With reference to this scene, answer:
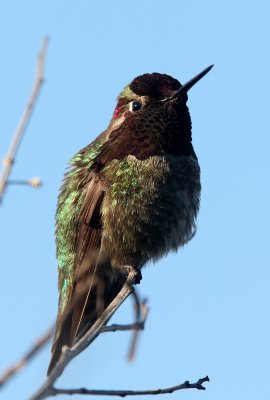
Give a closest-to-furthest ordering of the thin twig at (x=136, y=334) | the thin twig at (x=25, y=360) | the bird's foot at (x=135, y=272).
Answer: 1. the thin twig at (x=25, y=360)
2. the thin twig at (x=136, y=334)
3. the bird's foot at (x=135, y=272)

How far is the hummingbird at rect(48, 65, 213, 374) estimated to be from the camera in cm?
660

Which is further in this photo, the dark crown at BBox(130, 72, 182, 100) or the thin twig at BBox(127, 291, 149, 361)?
the dark crown at BBox(130, 72, 182, 100)

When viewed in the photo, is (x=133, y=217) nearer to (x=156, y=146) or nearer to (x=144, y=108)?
(x=156, y=146)

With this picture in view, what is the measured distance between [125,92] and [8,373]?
5.52m

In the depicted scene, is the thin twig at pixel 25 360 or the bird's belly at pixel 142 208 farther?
the bird's belly at pixel 142 208

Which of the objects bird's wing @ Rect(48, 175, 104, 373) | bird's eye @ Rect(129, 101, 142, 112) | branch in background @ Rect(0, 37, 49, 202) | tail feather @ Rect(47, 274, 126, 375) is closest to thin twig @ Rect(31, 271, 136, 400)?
branch in background @ Rect(0, 37, 49, 202)

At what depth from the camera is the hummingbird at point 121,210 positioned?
660cm

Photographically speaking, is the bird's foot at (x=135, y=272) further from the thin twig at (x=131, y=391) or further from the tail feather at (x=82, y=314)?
the thin twig at (x=131, y=391)

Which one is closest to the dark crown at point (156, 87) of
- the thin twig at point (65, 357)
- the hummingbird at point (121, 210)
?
the hummingbird at point (121, 210)

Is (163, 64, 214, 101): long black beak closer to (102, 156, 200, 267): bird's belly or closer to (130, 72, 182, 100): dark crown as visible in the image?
(130, 72, 182, 100): dark crown

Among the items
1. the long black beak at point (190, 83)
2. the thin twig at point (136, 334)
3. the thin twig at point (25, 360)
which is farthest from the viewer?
the long black beak at point (190, 83)

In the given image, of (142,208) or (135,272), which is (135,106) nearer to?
(142,208)

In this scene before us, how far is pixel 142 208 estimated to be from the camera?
660 cm

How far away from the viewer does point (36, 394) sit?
2.49 meters
